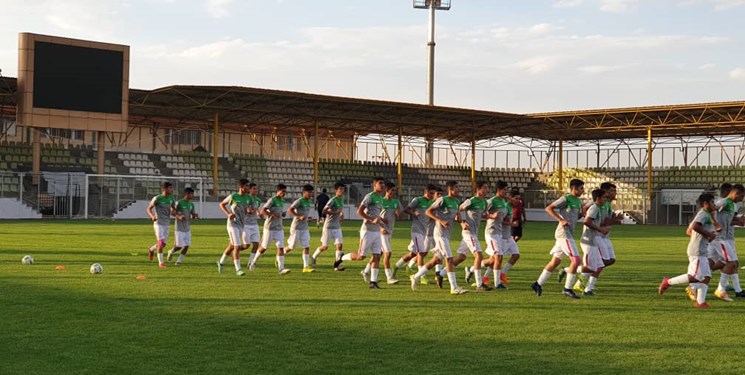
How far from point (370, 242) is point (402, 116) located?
3926cm

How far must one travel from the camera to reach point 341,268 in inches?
772

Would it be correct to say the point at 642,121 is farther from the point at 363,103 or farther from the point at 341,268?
the point at 341,268

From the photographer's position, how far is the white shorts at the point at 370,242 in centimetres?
1627

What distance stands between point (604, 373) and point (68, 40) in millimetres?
40451

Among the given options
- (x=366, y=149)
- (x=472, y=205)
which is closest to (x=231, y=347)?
(x=472, y=205)

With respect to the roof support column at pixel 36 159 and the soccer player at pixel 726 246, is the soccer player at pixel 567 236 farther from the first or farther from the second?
the roof support column at pixel 36 159

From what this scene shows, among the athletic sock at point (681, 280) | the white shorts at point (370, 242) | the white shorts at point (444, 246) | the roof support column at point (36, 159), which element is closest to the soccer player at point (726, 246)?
the athletic sock at point (681, 280)

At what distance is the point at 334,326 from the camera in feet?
35.9

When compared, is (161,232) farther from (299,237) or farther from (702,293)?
(702,293)

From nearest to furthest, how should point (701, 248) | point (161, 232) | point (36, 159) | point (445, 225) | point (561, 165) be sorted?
point (701, 248)
point (445, 225)
point (161, 232)
point (36, 159)
point (561, 165)

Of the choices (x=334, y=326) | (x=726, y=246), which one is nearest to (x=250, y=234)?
(x=334, y=326)

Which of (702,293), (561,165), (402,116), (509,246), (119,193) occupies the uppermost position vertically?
(402,116)

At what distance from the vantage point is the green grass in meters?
8.61

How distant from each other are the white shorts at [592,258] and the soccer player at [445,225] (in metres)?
2.04
